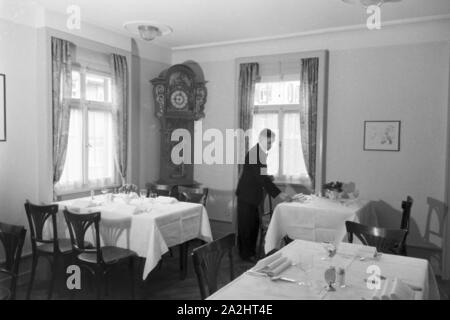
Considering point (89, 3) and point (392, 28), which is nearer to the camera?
point (89, 3)

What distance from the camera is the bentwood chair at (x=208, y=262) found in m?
2.41

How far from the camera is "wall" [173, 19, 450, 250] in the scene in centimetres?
520

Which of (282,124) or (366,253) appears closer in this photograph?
(366,253)

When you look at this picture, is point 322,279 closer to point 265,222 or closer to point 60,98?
point 265,222

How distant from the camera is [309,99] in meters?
5.95

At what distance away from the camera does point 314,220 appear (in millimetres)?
4691

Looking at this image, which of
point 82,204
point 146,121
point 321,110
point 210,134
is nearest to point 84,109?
point 146,121

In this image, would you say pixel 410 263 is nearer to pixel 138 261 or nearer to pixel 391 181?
pixel 391 181

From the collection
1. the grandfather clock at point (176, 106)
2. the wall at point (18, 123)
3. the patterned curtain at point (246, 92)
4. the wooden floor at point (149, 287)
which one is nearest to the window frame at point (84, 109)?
the wall at point (18, 123)

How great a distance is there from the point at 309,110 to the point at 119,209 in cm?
317

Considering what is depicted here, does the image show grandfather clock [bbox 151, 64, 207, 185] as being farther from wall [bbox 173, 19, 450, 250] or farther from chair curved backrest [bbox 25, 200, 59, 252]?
chair curved backrest [bbox 25, 200, 59, 252]

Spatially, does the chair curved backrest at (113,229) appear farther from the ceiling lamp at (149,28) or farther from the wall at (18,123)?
the ceiling lamp at (149,28)
